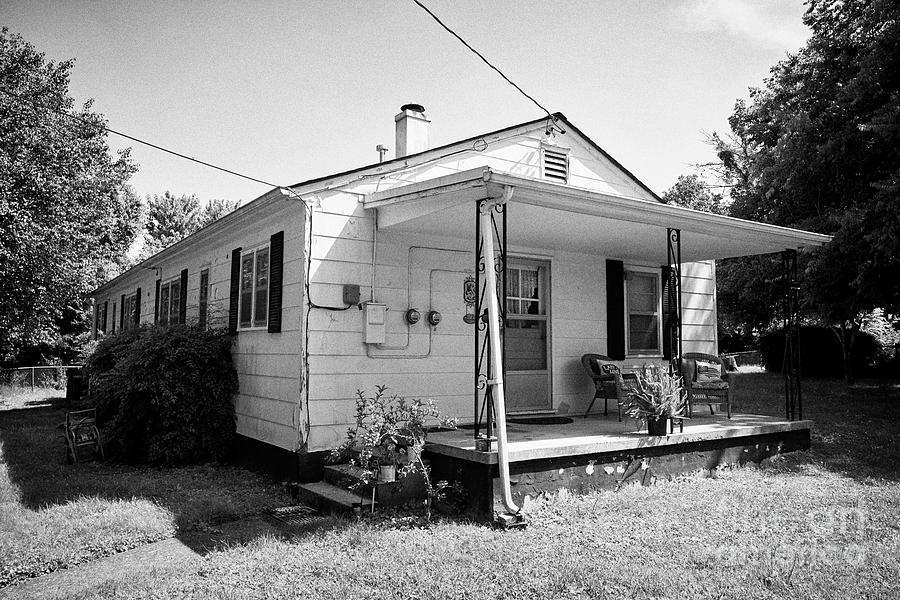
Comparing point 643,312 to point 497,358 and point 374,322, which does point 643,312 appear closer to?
point 374,322

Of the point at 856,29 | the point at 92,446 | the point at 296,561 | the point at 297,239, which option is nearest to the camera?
the point at 296,561

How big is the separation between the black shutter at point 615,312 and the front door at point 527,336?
42.8 inches

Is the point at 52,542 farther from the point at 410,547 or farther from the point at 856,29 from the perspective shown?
the point at 856,29

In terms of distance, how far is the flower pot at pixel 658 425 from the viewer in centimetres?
641

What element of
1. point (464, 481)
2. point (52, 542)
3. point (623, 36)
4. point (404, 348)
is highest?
point (623, 36)

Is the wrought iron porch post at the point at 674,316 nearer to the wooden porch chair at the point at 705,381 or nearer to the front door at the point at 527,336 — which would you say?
the wooden porch chair at the point at 705,381

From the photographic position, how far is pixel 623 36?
6742 millimetres

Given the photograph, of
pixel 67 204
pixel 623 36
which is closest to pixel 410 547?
pixel 623 36

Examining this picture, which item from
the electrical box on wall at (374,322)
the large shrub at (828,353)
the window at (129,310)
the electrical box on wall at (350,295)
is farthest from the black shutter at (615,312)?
the large shrub at (828,353)

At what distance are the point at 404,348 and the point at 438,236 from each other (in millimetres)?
1332

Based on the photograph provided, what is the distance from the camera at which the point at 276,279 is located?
7.09 meters

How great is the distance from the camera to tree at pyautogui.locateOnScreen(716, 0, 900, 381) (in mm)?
10305

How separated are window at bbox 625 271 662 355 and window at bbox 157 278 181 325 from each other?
728cm

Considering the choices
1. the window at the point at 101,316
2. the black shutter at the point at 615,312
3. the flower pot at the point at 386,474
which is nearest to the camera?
the flower pot at the point at 386,474
